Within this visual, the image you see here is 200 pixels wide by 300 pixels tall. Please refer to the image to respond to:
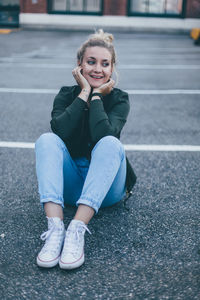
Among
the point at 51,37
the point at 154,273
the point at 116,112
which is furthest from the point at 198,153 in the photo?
the point at 51,37

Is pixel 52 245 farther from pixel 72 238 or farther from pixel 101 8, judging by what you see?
pixel 101 8

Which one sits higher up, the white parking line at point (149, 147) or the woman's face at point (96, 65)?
the woman's face at point (96, 65)

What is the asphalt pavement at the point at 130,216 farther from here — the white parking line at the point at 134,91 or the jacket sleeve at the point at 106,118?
the jacket sleeve at the point at 106,118

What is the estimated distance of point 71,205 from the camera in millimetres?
3139

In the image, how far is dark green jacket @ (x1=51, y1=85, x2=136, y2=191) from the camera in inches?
113

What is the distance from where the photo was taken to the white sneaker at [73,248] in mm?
2354

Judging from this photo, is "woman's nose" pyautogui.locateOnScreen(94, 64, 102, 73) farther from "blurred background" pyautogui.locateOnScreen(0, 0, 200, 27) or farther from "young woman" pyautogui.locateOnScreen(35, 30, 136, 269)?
"blurred background" pyautogui.locateOnScreen(0, 0, 200, 27)

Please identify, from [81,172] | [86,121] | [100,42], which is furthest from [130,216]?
[100,42]

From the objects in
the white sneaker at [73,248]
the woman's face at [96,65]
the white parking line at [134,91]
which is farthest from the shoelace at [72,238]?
the white parking line at [134,91]

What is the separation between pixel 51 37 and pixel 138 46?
4289 millimetres

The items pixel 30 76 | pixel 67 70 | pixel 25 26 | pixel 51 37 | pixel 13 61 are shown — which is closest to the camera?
pixel 30 76

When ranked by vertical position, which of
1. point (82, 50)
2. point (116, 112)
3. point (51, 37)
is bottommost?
point (51, 37)

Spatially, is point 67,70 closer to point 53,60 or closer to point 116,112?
point 53,60

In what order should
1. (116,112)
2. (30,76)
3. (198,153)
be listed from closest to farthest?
(116,112), (198,153), (30,76)
